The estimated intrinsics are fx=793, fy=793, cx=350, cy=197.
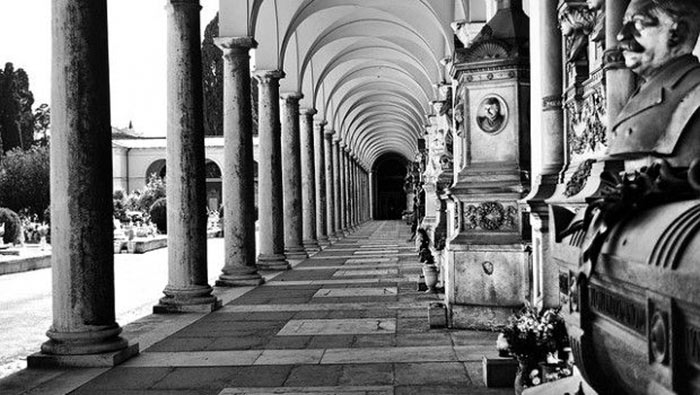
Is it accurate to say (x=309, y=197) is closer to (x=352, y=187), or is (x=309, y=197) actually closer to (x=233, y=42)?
(x=233, y=42)

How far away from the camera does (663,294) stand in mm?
2354

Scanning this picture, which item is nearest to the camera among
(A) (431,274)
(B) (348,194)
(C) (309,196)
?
(A) (431,274)

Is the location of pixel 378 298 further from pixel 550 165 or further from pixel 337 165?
pixel 337 165

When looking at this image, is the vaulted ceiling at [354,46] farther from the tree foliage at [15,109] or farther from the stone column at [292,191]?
the tree foliage at [15,109]

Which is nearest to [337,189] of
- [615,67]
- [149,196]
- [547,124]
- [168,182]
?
[149,196]

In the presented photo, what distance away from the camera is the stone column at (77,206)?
6965 mm

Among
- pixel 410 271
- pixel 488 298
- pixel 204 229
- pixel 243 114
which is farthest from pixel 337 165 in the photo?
pixel 488 298

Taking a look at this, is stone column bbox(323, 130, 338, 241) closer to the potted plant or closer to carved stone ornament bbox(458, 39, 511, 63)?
carved stone ornament bbox(458, 39, 511, 63)

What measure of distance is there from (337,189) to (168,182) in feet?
78.0

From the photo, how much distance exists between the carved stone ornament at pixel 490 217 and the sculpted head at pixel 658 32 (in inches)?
205

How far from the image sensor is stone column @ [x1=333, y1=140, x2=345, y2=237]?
32.7 m

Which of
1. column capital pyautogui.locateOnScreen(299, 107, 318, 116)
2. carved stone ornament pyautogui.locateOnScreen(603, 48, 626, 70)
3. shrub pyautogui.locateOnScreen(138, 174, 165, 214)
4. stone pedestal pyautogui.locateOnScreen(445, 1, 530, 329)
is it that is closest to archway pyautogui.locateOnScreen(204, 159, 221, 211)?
shrub pyautogui.locateOnScreen(138, 174, 165, 214)

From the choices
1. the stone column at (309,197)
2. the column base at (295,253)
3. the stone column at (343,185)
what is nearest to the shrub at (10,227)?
the stone column at (309,197)

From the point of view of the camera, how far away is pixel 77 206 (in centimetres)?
700
